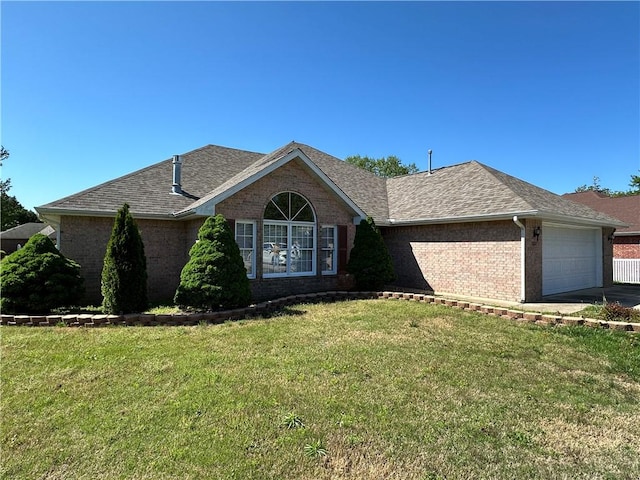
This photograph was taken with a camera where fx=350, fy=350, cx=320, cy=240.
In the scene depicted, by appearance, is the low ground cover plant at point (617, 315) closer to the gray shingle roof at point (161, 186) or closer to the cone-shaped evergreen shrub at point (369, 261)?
the cone-shaped evergreen shrub at point (369, 261)

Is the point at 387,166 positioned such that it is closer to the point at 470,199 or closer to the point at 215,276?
the point at 470,199

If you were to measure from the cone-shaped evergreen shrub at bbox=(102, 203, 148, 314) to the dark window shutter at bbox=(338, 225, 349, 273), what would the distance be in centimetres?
730

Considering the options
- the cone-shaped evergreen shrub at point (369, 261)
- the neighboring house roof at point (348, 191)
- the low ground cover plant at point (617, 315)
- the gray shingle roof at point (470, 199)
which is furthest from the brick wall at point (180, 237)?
the low ground cover plant at point (617, 315)

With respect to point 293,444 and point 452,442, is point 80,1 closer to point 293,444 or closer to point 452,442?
point 293,444

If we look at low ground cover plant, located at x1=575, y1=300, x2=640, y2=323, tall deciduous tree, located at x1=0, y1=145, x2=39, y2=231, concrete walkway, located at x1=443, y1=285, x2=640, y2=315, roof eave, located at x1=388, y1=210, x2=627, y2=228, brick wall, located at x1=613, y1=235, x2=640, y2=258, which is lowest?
concrete walkway, located at x1=443, y1=285, x2=640, y2=315

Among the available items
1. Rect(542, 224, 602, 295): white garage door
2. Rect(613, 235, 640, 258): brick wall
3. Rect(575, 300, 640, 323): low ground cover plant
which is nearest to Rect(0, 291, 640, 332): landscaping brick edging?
Rect(575, 300, 640, 323): low ground cover plant

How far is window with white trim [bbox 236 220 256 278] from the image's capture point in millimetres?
12086

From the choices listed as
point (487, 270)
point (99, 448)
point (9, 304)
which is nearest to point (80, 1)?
point (9, 304)

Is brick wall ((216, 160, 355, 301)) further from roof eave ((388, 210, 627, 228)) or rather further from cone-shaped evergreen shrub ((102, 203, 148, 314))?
cone-shaped evergreen shrub ((102, 203, 148, 314))

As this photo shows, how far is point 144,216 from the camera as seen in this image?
467 inches

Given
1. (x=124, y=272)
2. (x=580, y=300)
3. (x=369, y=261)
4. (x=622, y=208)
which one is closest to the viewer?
(x=124, y=272)

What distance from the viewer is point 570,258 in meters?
14.6

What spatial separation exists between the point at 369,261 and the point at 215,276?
Answer: 6196mm

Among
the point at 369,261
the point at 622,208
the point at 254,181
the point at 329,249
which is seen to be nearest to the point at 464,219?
the point at 369,261
